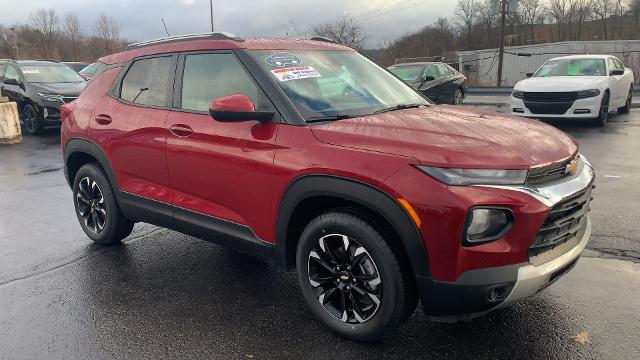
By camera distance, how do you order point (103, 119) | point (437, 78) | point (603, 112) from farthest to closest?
1. point (437, 78)
2. point (603, 112)
3. point (103, 119)

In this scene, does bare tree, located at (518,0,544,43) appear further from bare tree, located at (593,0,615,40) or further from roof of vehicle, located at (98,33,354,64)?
roof of vehicle, located at (98,33,354,64)

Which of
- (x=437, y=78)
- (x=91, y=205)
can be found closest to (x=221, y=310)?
(x=91, y=205)

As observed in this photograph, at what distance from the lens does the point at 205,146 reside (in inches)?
136

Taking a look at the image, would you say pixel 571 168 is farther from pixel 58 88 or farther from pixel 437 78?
pixel 58 88

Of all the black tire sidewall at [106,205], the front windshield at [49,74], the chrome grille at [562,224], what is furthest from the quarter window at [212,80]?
the front windshield at [49,74]

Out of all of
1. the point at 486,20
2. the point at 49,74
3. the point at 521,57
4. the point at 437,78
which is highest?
the point at 486,20

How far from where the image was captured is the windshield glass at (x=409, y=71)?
47.3 feet

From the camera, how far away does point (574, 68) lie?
11.8 metres

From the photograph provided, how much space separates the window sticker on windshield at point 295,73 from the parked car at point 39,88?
10.5 m

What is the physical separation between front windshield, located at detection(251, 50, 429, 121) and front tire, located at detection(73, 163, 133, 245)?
2.05m

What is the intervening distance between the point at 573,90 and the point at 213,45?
9188 mm

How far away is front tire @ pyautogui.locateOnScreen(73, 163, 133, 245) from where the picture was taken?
4.49m

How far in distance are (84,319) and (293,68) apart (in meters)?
2.18

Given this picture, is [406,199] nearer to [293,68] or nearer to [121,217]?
[293,68]
